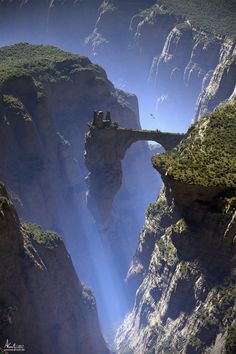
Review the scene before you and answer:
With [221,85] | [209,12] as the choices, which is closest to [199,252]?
[221,85]

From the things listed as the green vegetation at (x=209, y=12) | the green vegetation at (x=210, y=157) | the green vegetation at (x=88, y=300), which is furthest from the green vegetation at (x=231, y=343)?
the green vegetation at (x=209, y=12)

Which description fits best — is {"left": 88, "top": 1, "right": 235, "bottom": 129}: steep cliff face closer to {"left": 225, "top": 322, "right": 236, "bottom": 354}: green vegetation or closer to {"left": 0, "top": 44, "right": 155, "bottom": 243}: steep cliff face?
{"left": 0, "top": 44, "right": 155, "bottom": 243}: steep cliff face

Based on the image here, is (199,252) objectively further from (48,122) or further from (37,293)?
(48,122)

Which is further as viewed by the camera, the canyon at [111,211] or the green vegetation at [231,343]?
the canyon at [111,211]

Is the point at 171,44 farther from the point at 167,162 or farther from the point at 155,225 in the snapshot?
the point at 167,162

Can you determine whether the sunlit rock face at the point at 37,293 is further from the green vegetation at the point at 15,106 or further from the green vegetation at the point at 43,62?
the green vegetation at the point at 43,62

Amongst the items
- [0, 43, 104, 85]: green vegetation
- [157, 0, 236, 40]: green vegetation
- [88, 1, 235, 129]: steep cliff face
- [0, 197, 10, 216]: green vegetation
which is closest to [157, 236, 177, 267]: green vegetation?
[0, 197, 10, 216]: green vegetation
